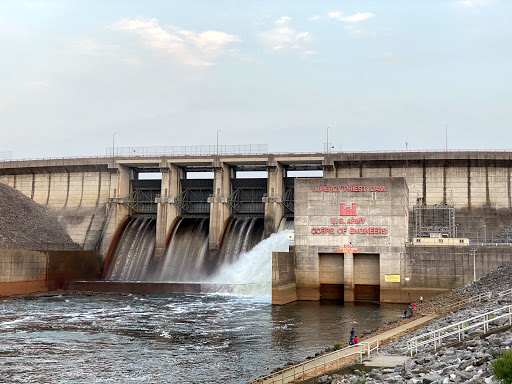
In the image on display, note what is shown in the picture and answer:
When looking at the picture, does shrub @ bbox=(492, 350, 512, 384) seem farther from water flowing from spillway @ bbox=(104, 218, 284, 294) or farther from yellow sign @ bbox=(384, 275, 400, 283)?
water flowing from spillway @ bbox=(104, 218, 284, 294)

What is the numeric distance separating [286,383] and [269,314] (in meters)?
21.2

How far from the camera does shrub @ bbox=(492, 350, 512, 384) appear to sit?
1386 centimetres

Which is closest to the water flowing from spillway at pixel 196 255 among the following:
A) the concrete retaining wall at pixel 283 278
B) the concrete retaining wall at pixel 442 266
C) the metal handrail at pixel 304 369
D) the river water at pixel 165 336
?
the concrete retaining wall at pixel 283 278

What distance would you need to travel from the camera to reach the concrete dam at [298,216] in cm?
4859

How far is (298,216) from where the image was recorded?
50.2 m

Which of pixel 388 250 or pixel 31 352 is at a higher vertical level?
pixel 388 250

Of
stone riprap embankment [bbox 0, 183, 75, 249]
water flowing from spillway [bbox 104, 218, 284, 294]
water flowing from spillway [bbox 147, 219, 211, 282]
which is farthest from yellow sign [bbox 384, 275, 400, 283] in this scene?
stone riprap embankment [bbox 0, 183, 75, 249]

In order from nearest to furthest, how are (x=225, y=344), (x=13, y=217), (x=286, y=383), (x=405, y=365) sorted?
(x=405, y=365), (x=286, y=383), (x=225, y=344), (x=13, y=217)

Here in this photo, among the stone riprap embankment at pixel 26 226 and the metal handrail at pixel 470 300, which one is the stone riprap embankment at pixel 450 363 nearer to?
the metal handrail at pixel 470 300

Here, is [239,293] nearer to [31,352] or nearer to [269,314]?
[269,314]

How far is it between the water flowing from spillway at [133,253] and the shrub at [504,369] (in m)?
51.7

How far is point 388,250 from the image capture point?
4872 centimetres

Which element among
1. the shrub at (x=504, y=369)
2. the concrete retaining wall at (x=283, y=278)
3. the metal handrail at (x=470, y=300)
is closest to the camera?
the shrub at (x=504, y=369)

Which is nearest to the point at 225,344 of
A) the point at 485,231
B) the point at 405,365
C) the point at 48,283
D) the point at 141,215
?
the point at 405,365
